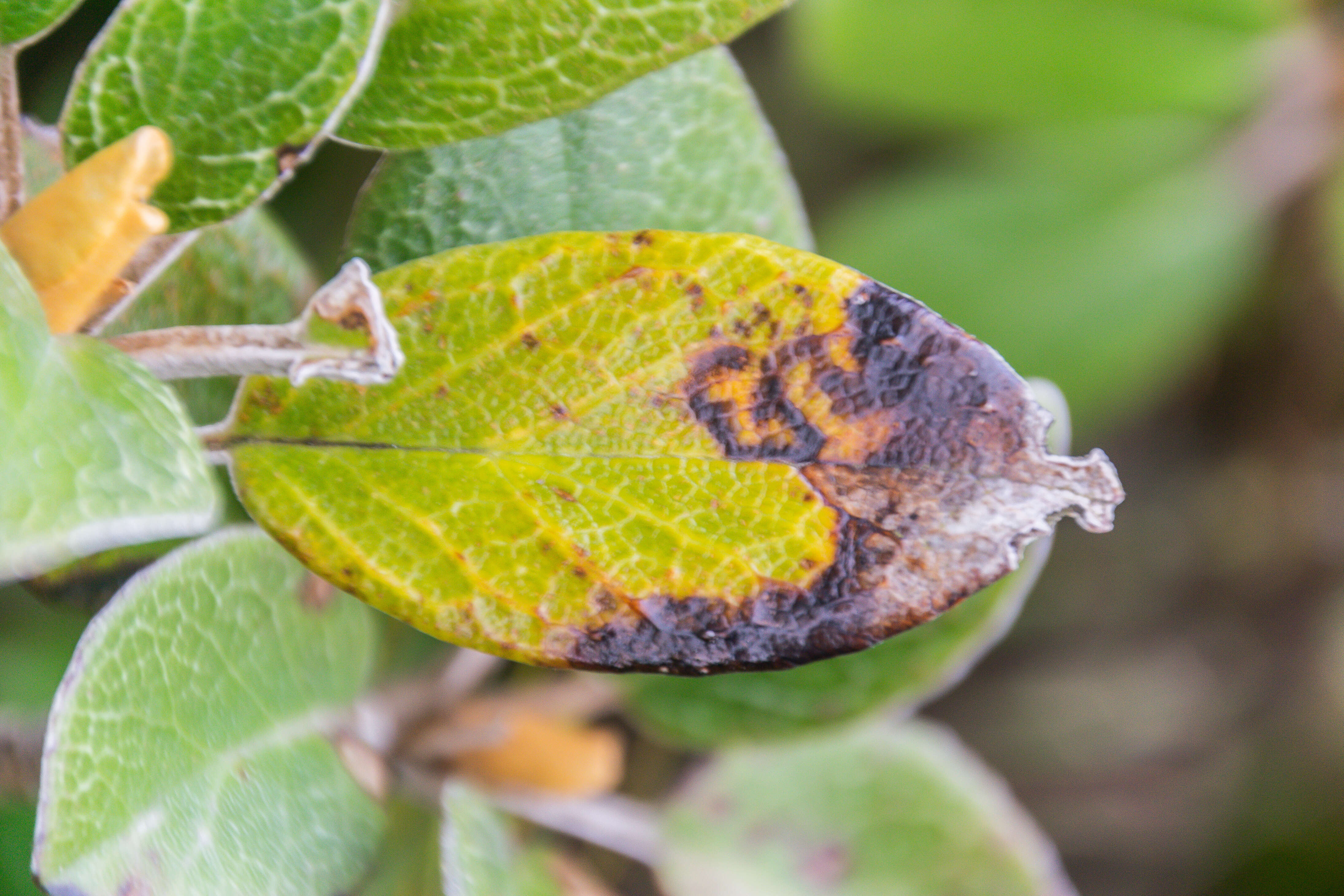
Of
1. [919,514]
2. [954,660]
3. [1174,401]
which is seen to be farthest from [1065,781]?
[919,514]

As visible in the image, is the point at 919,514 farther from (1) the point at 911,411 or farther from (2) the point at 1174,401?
(2) the point at 1174,401

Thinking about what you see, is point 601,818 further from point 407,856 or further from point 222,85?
point 222,85

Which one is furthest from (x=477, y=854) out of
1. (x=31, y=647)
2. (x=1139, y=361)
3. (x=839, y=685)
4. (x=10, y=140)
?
(x=1139, y=361)

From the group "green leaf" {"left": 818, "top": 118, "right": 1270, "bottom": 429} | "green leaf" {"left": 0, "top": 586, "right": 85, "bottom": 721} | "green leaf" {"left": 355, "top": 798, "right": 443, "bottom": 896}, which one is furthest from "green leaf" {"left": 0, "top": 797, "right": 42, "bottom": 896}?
"green leaf" {"left": 818, "top": 118, "right": 1270, "bottom": 429}

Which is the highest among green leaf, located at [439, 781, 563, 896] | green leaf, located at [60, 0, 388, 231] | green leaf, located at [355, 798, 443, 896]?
green leaf, located at [60, 0, 388, 231]

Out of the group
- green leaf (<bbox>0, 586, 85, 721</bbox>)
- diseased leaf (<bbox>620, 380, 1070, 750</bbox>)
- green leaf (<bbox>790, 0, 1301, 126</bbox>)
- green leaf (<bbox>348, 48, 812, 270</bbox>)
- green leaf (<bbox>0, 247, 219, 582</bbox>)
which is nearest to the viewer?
green leaf (<bbox>0, 247, 219, 582</bbox>)

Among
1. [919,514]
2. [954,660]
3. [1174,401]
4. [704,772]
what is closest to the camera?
[919,514]

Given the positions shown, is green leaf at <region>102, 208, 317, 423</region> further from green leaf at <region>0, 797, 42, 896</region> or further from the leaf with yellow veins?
green leaf at <region>0, 797, 42, 896</region>
